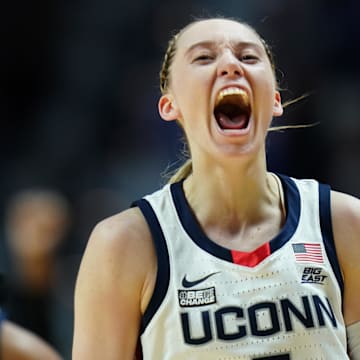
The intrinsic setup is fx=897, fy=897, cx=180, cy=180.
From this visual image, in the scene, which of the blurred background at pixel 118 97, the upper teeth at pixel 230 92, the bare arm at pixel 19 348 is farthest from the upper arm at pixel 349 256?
the blurred background at pixel 118 97

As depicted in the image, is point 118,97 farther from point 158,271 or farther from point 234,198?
point 158,271

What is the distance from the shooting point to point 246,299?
2416mm

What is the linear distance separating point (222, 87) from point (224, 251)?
18.8 inches

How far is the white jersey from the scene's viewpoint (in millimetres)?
2377

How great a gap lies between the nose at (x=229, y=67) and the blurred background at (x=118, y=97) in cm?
333

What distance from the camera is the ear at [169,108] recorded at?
279 centimetres

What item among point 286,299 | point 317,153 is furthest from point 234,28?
point 317,153

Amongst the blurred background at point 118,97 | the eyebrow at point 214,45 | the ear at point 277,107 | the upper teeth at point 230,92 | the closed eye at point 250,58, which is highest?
the blurred background at point 118,97

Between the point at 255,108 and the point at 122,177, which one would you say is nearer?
the point at 255,108

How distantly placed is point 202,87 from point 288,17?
487 cm

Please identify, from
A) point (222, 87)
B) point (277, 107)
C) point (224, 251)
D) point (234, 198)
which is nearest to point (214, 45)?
point (222, 87)

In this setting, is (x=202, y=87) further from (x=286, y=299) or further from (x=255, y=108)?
(x=286, y=299)

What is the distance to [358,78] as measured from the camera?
→ 7.27 m

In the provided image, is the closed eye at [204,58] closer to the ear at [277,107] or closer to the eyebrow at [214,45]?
the eyebrow at [214,45]
